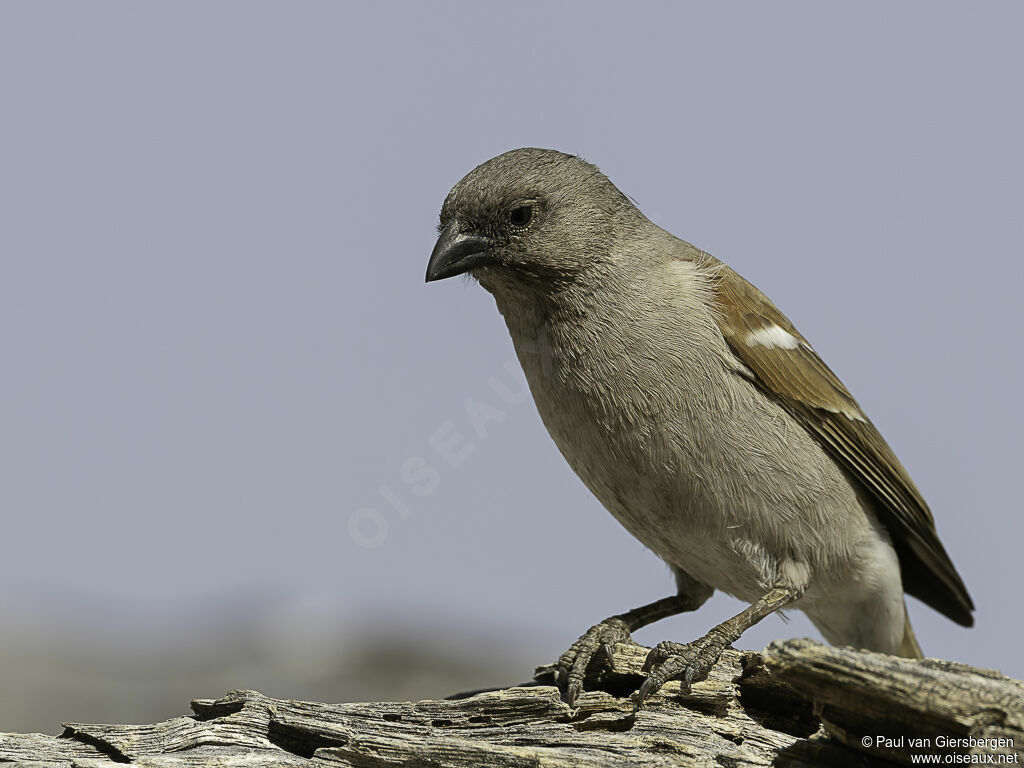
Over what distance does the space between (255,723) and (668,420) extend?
8.58 feet

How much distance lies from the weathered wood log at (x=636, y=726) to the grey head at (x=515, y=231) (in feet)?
7.17

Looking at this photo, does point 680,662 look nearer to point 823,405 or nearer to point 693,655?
point 693,655

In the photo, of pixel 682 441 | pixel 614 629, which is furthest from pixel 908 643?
pixel 682 441

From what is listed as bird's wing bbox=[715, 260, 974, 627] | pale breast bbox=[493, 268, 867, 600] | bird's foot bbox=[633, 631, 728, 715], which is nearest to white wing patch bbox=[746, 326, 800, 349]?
bird's wing bbox=[715, 260, 974, 627]

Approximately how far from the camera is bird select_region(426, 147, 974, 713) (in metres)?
5.52

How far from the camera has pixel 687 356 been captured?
5.61 meters

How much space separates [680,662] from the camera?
5.24 m

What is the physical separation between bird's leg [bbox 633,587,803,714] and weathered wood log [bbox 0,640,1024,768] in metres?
0.10

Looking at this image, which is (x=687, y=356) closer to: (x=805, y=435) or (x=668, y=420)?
(x=668, y=420)

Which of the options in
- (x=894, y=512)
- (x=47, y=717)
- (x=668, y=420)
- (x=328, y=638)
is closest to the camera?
(x=668, y=420)

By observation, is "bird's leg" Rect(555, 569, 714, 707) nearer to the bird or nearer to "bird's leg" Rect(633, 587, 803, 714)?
the bird

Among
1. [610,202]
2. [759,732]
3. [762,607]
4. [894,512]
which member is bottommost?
[759,732]

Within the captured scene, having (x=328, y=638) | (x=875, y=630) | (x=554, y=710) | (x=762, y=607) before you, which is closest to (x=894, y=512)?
(x=875, y=630)

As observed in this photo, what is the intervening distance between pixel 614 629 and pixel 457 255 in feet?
7.58
